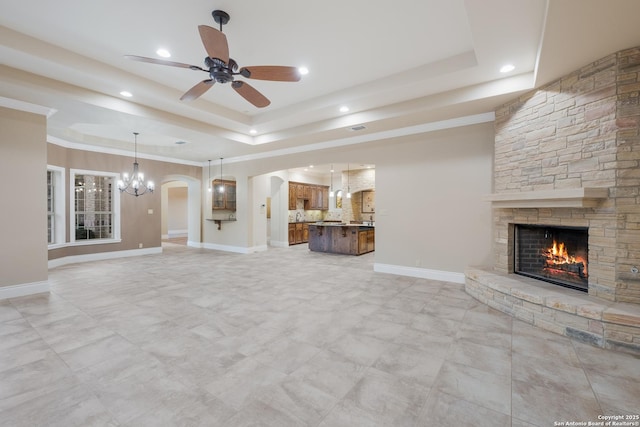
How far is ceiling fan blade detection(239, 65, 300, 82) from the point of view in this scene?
9.13 feet

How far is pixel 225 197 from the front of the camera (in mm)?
9070

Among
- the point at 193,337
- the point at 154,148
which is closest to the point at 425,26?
the point at 193,337

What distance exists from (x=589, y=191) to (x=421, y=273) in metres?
2.97

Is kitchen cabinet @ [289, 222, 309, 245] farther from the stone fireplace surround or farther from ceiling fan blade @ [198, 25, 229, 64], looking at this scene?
ceiling fan blade @ [198, 25, 229, 64]

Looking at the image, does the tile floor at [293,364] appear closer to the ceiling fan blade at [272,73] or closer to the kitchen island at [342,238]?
the ceiling fan blade at [272,73]

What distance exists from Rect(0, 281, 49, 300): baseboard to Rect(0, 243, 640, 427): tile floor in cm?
39

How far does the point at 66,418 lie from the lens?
6.01 feet

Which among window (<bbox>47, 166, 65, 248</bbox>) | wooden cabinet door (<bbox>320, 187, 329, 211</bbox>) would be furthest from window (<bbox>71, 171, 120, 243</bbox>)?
wooden cabinet door (<bbox>320, 187, 329, 211</bbox>)

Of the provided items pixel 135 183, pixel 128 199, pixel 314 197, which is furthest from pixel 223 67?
pixel 314 197

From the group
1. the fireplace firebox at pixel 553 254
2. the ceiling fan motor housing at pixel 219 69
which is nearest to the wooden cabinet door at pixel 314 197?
the fireplace firebox at pixel 553 254

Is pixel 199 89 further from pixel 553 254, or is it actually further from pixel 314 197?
pixel 314 197

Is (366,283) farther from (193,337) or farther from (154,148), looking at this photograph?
(154,148)

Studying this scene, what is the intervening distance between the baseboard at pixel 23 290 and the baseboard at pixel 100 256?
2376mm

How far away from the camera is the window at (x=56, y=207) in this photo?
6.58m
